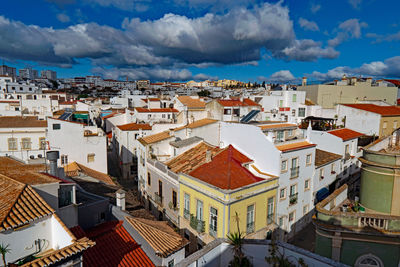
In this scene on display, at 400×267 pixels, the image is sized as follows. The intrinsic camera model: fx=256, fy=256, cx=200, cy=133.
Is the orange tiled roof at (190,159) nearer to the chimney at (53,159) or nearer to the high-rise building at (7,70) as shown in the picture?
the chimney at (53,159)

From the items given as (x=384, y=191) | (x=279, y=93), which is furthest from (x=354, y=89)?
(x=384, y=191)

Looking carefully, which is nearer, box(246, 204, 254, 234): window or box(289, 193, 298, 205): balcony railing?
box(246, 204, 254, 234): window

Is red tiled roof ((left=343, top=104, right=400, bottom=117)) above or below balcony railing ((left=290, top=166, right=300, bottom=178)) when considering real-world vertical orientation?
above

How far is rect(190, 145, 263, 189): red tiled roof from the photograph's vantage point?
18844mm

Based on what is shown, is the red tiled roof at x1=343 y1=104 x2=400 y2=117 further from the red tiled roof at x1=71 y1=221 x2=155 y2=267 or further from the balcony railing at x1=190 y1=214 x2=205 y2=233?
the red tiled roof at x1=71 y1=221 x2=155 y2=267

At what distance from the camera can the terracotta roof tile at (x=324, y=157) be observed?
2633cm

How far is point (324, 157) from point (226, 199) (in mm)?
15967

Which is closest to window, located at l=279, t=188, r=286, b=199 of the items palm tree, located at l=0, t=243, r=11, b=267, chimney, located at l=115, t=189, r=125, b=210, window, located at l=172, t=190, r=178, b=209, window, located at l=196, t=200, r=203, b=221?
window, located at l=196, t=200, r=203, b=221

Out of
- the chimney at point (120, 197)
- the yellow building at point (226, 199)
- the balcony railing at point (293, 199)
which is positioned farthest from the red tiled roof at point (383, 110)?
the chimney at point (120, 197)

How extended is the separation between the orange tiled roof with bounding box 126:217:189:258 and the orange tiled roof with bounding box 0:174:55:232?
5.79 meters

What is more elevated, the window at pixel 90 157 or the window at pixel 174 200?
the window at pixel 90 157

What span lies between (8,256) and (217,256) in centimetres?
838

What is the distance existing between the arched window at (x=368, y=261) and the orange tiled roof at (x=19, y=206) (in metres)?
15.2

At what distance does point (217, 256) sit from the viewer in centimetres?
1179
